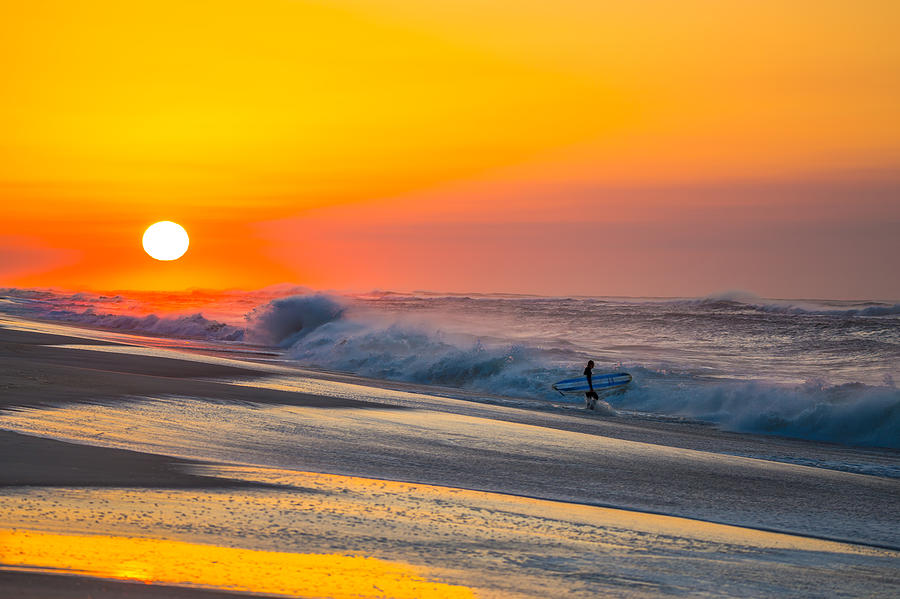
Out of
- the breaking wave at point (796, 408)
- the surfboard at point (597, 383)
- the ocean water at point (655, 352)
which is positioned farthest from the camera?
the surfboard at point (597, 383)

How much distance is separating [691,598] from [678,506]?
330 centimetres

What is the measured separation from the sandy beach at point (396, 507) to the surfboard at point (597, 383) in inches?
352

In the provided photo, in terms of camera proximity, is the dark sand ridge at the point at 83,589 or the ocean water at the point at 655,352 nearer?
the dark sand ridge at the point at 83,589

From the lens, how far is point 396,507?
7.05m

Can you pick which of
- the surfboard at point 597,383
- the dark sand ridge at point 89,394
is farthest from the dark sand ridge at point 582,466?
the surfboard at point 597,383

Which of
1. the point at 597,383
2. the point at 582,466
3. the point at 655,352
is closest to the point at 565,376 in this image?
the point at 597,383

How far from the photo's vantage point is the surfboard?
23.3 meters

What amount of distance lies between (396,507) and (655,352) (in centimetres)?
2851

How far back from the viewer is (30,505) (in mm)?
5973

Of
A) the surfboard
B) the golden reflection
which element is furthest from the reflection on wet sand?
the surfboard

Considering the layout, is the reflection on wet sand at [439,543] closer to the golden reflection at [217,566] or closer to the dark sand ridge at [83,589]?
the golden reflection at [217,566]

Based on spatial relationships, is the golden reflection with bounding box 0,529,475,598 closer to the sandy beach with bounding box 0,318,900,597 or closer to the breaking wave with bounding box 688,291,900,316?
the sandy beach with bounding box 0,318,900,597

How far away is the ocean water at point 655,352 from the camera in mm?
19094

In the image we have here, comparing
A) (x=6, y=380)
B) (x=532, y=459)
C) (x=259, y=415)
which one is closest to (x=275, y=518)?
(x=532, y=459)
